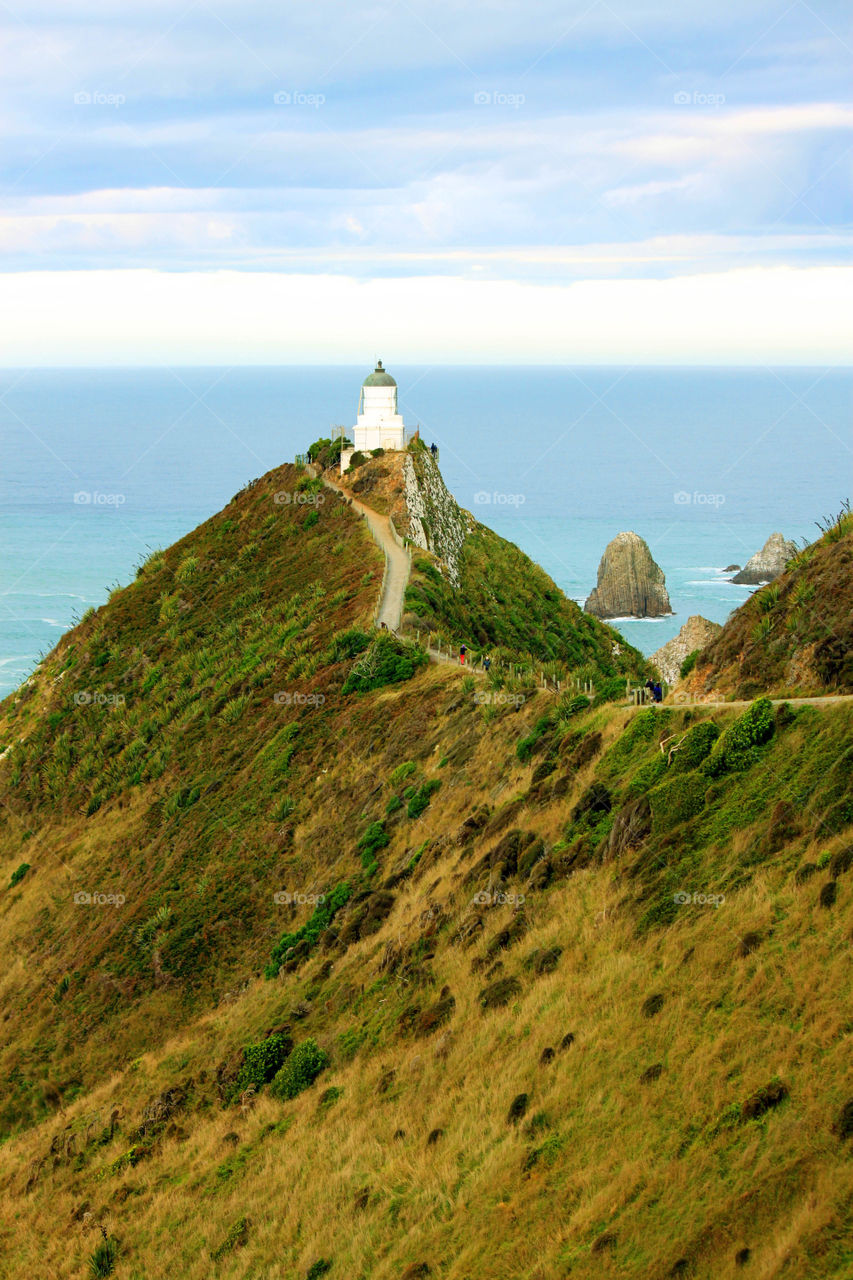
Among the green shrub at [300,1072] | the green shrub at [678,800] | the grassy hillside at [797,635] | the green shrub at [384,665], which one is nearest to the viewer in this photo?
the green shrub at [678,800]

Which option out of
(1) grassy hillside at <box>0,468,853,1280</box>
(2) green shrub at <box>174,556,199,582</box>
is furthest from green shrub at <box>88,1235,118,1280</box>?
(2) green shrub at <box>174,556,199,582</box>

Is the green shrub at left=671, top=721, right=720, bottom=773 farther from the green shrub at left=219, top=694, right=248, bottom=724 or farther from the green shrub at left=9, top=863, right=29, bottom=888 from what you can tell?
the green shrub at left=9, top=863, right=29, bottom=888

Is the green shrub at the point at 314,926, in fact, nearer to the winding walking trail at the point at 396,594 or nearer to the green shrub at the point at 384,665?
the winding walking trail at the point at 396,594

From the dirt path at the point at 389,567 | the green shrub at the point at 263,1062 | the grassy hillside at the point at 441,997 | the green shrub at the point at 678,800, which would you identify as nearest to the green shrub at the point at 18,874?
the grassy hillside at the point at 441,997

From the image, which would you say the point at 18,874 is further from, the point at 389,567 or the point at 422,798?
the point at 422,798

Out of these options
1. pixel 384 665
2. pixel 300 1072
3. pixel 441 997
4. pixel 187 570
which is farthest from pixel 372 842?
pixel 187 570

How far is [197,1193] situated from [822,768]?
1474cm

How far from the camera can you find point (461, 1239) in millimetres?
16766

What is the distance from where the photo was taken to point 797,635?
25.1 meters

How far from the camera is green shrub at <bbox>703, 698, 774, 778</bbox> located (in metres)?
22.5

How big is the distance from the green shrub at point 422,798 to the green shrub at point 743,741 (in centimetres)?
1085

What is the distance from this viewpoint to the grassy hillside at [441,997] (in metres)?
15.8

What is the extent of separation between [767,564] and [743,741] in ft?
353

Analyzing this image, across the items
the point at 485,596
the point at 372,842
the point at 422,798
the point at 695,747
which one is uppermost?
the point at 485,596
